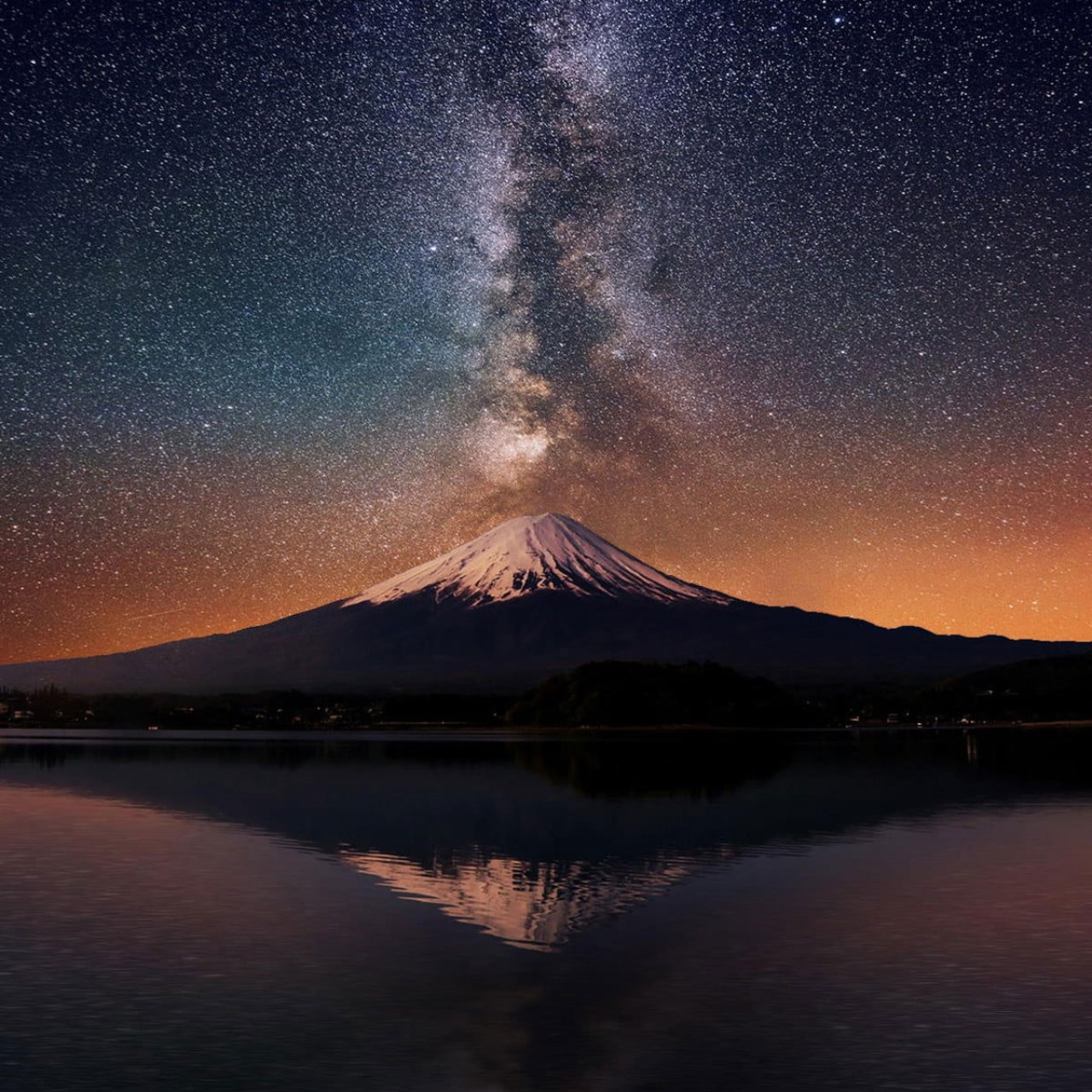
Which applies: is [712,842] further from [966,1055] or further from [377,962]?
[966,1055]

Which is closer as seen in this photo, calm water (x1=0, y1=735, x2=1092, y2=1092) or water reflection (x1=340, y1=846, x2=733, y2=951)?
calm water (x1=0, y1=735, x2=1092, y2=1092)

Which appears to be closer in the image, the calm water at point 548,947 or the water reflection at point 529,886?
the calm water at point 548,947

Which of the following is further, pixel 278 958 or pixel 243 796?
pixel 243 796

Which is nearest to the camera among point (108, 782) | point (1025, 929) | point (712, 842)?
point (1025, 929)

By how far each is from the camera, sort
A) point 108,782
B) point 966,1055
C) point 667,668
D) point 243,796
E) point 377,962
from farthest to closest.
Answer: point 667,668, point 108,782, point 243,796, point 377,962, point 966,1055

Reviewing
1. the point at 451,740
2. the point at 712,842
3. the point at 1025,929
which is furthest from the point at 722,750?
the point at 1025,929

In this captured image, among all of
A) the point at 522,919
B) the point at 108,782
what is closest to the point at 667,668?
the point at 108,782

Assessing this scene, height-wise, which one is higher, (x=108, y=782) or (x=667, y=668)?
(x=667, y=668)

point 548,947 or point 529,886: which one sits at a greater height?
point 529,886
